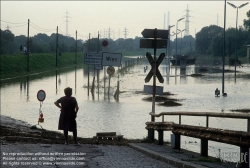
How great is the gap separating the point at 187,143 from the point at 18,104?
65.3ft

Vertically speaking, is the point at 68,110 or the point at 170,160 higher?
the point at 68,110

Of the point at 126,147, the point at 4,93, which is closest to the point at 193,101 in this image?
the point at 4,93

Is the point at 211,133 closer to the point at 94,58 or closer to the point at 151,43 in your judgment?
the point at 151,43

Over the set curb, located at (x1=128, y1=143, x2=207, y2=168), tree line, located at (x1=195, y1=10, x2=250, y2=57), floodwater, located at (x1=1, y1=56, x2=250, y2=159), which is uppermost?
tree line, located at (x1=195, y1=10, x2=250, y2=57)

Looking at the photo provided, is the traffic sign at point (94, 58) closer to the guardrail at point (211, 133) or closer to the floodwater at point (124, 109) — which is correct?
the floodwater at point (124, 109)

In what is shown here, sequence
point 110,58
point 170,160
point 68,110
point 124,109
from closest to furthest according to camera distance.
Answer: point 170,160 < point 68,110 < point 124,109 < point 110,58

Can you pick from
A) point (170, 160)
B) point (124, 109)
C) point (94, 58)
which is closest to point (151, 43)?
point (170, 160)

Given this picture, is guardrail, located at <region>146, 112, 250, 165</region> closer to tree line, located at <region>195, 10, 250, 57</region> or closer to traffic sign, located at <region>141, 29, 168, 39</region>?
traffic sign, located at <region>141, 29, 168, 39</region>

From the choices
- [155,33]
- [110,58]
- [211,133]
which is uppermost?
[155,33]

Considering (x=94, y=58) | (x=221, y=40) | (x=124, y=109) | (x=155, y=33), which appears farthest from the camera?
(x=221, y=40)

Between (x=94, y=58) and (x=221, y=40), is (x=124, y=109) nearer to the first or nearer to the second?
(x=94, y=58)

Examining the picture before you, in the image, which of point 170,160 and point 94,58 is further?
point 94,58

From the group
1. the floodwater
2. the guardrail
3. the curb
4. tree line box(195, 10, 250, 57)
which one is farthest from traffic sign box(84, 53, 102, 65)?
tree line box(195, 10, 250, 57)

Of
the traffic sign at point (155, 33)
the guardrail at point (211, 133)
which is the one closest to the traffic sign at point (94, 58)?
the traffic sign at point (155, 33)
